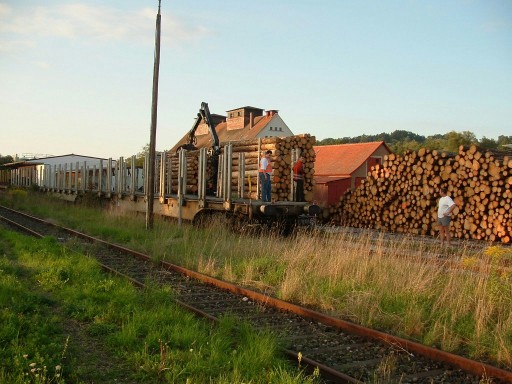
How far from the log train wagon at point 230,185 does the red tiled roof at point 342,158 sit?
547 inches

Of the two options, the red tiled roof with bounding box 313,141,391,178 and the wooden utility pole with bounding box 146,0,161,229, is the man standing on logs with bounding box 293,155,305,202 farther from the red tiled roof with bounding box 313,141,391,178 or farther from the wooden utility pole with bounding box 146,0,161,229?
the red tiled roof with bounding box 313,141,391,178

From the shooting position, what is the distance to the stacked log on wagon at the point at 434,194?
14781 mm

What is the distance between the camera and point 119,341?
512 cm

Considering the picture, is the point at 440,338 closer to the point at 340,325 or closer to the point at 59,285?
the point at 340,325

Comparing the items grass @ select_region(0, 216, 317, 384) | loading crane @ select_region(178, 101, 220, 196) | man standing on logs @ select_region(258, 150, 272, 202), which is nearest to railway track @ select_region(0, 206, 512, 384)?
grass @ select_region(0, 216, 317, 384)

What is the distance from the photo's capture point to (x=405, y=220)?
58.1 ft

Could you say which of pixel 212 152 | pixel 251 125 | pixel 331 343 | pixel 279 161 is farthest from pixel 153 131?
pixel 251 125

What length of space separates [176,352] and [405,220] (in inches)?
564

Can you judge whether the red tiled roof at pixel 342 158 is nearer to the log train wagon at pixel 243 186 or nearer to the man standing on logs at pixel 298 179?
the log train wagon at pixel 243 186

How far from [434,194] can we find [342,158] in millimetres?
17499

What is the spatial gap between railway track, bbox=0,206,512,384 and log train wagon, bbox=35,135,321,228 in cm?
514

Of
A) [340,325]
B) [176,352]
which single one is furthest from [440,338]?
[176,352]

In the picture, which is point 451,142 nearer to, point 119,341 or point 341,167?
point 341,167

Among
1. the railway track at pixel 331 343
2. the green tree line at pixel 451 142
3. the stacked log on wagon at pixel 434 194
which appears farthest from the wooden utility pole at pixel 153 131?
the green tree line at pixel 451 142
